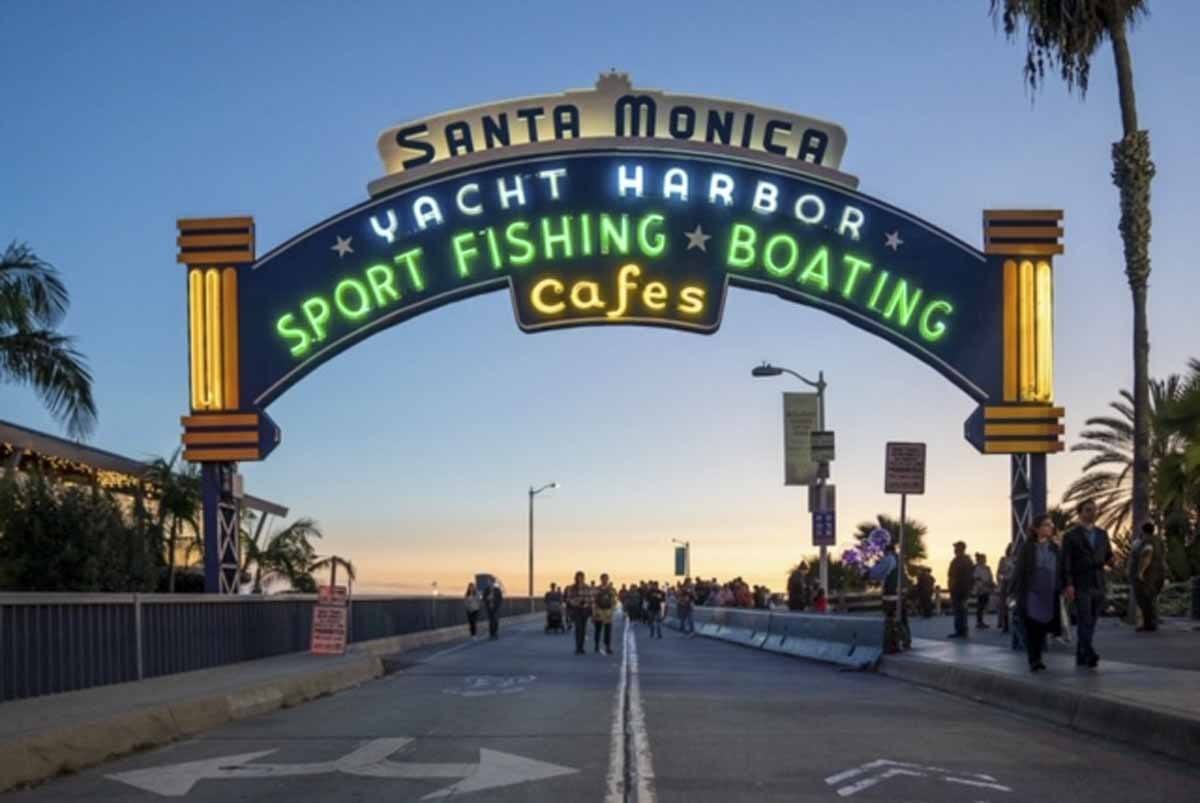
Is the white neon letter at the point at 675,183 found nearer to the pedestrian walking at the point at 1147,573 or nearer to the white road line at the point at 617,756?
the pedestrian walking at the point at 1147,573

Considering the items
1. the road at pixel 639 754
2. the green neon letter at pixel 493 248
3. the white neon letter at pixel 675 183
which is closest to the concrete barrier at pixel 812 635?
the road at pixel 639 754

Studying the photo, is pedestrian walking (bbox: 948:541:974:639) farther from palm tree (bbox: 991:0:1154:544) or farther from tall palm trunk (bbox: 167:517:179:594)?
tall palm trunk (bbox: 167:517:179:594)

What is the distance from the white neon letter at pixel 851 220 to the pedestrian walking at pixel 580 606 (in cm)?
1018

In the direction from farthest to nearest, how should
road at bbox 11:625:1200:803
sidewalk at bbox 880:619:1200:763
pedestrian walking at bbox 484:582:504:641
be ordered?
pedestrian walking at bbox 484:582:504:641 < sidewalk at bbox 880:619:1200:763 < road at bbox 11:625:1200:803

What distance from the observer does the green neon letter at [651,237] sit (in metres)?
27.8

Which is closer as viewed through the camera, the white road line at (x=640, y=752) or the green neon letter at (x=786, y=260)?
the white road line at (x=640, y=752)

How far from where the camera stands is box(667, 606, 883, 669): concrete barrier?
2553cm

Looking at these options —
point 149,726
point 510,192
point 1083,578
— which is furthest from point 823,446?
point 149,726

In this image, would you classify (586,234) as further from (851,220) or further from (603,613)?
(603,613)

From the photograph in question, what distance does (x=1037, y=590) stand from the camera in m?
18.3

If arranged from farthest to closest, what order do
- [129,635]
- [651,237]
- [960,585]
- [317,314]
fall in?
[960,585]
[651,237]
[317,314]
[129,635]

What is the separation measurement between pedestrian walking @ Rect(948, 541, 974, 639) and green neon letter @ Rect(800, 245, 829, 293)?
5.85 m

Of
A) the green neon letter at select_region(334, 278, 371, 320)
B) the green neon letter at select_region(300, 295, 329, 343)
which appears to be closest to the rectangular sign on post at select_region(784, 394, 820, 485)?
the green neon letter at select_region(334, 278, 371, 320)

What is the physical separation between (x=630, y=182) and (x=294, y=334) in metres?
6.36
